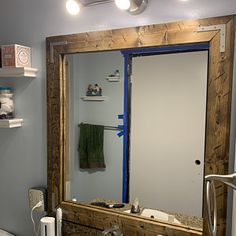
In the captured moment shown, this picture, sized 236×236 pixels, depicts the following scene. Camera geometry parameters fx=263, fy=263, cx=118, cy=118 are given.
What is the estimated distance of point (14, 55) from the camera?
4.21 feet

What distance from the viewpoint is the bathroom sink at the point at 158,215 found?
108 centimetres

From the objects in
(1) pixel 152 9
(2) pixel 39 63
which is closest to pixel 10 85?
(2) pixel 39 63

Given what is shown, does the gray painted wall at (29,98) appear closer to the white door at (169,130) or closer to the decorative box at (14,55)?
the decorative box at (14,55)

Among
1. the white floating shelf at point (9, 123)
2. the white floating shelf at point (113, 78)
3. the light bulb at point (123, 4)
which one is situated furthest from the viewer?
the white floating shelf at point (9, 123)

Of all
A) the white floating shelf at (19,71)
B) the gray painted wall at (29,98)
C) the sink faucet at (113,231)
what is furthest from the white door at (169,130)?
the white floating shelf at (19,71)

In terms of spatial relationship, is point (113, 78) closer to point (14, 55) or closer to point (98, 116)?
point (98, 116)

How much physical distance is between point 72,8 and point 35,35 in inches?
10.9

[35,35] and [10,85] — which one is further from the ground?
[35,35]

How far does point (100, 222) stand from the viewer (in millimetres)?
1204

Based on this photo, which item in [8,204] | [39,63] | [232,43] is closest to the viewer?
[232,43]

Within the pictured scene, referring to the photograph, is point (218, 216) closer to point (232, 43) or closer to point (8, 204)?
point (232, 43)

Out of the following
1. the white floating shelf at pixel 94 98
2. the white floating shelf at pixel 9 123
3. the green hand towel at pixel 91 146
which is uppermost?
the white floating shelf at pixel 94 98

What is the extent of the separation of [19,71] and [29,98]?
0.52ft

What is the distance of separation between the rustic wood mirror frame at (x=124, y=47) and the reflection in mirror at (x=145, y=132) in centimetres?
4
